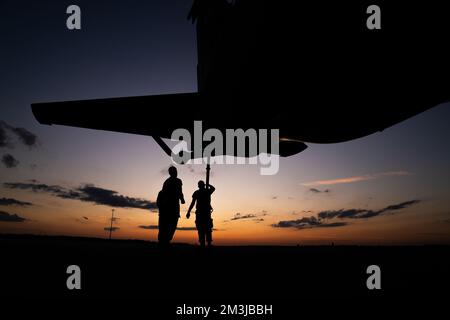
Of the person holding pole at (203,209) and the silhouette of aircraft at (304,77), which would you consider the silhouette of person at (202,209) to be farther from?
the silhouette of aircraft at (304,77)

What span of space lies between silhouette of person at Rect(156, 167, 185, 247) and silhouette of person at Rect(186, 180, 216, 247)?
4.96 feet

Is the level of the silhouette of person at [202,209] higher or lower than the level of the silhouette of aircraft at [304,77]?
lower

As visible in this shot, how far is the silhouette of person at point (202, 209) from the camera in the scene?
8531mm

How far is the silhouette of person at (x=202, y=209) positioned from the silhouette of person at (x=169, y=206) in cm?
151

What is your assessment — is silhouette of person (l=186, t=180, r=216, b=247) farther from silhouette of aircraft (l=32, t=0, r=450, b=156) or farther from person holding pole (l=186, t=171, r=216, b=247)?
silhouette of aircraft (l=32, t=0, r=450, b=156)

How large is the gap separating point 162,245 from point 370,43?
5982mm

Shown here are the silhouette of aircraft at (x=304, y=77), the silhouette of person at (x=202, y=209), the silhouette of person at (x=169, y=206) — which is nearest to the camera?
the silhouette of aircraft at (x=304, y=77)

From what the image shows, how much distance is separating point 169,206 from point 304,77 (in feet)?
14.5

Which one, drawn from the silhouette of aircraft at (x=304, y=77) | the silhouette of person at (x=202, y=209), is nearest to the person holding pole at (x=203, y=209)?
the silhouette of person at (x=202, y=209)

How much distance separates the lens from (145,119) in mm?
6121

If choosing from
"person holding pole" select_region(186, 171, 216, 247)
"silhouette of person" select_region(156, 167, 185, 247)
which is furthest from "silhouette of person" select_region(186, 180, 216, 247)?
"silhouette of person" select_region(156, 167, 185, 247)

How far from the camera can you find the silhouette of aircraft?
9.42 feet

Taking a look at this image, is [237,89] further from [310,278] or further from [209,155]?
[209,155]
